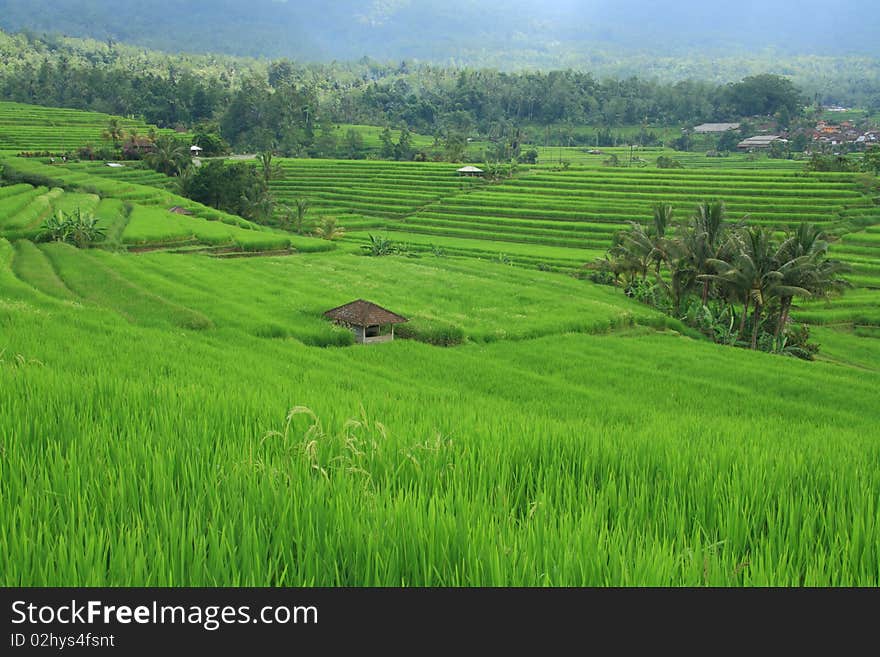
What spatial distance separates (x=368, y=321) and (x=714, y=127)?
348 ft

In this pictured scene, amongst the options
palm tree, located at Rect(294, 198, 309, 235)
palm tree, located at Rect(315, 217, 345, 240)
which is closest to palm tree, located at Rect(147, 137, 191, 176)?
palm tree, located at Rect(294, 198, 309, 235)

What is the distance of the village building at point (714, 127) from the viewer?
109 meters

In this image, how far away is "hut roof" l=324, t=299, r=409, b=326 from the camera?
846 inches

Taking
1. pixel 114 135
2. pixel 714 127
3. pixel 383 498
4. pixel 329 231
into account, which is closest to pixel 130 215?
pixel 329 231

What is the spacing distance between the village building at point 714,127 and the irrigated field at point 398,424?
233ft

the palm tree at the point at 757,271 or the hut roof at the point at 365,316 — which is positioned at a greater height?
the palm tree at the point at 757,271

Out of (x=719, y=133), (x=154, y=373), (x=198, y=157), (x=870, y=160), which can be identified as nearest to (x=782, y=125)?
(x=719, y=133)

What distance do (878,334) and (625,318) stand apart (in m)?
11.1

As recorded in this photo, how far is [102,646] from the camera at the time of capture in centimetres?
159

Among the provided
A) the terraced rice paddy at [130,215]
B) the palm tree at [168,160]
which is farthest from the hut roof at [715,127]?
the terraced rice paddy at [130,215]

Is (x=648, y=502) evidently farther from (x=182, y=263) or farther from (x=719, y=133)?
(x=719, y=133)

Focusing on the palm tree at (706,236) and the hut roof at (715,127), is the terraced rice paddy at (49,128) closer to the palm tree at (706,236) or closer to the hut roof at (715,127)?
the palm tree at (706,236)

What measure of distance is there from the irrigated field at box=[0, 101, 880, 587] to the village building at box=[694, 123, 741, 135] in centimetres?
7115

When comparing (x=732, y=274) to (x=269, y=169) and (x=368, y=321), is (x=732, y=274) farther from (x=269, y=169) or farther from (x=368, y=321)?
(x=269, y=169)
